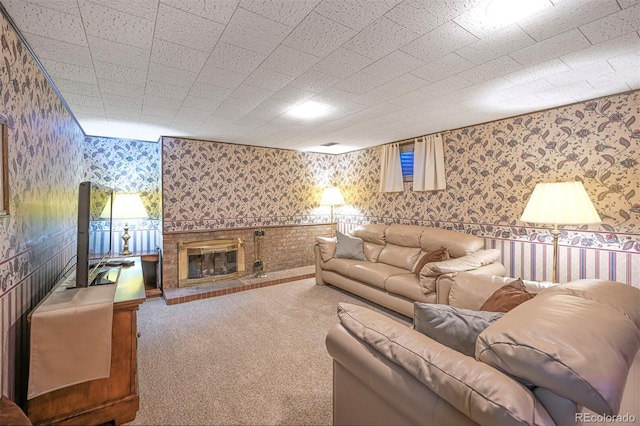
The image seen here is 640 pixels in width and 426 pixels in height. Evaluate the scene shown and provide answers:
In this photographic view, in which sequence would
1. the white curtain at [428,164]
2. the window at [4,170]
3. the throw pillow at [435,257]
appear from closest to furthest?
1. the window at [4,170]
2. the throw pillow at [435,257]
3. the white curtain at [428,164]

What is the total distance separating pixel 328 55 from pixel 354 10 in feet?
1.58

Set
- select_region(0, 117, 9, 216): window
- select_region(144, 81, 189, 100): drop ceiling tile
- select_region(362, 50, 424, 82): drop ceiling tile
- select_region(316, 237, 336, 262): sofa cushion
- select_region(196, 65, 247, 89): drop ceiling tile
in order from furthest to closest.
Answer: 1. select_region(316, 237, 336, 262): sofa cushion
2. select_region(144, 81, 189, 100): drop ceiling tile
3. select_region(196, 65, 247, 89): drop ceiling tile
4. select_region(362, 50, 424, 82): drop ceiling tile
5. select_region(0, 117, 9, 216): window

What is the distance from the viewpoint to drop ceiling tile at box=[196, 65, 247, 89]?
2234 millimetres

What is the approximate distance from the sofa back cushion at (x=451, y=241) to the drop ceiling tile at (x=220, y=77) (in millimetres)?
2869

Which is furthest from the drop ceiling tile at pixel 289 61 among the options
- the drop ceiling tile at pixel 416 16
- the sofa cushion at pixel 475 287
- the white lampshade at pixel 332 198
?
the white lampshade at pixel 332 198

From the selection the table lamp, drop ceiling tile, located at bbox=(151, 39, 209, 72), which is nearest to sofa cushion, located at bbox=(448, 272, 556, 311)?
the table lamp

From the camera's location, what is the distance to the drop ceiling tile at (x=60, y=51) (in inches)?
71.1

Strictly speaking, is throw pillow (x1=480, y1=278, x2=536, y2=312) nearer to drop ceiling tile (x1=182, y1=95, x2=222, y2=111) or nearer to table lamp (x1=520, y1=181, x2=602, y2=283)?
table lamp (x1=520, y1=181, x2=602, y2=283)

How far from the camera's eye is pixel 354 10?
1.53 meters

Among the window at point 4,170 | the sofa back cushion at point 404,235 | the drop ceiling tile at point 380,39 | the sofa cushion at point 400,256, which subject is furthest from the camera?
the sofa back cushion at point 404,235

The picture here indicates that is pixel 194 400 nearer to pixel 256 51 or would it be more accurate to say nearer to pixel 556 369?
pixel 556 369

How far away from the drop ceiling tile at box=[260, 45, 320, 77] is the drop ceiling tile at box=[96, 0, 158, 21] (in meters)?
0.71

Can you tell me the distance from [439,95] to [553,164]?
1501mm
